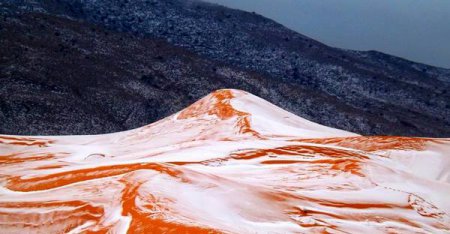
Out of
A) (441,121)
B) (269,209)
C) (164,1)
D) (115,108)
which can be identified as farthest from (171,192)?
(164,1)

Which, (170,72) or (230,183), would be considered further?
(170,72)

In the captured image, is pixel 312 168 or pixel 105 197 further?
pixel 312 168

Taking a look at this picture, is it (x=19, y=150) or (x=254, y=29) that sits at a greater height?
(x=254, y=29)

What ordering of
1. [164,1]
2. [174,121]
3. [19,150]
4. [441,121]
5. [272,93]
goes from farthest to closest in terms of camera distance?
1. [164,1]
2. [441,121]
3. [272,93]
4. [174,121]
5. [19,150]

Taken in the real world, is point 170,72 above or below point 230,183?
above

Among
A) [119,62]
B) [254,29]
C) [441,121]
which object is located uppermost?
[254,29]

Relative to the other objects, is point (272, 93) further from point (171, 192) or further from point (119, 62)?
point (171, 192)
